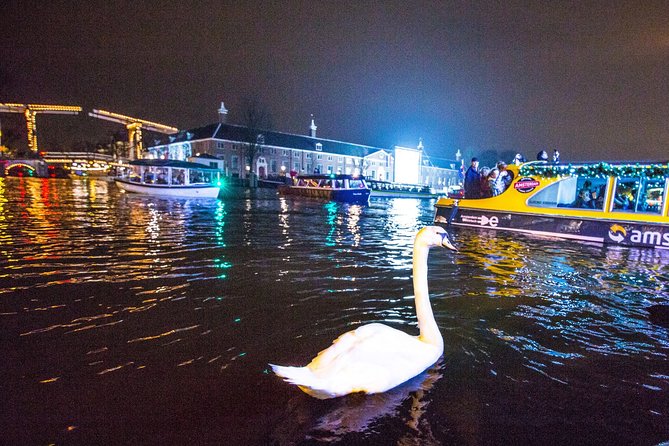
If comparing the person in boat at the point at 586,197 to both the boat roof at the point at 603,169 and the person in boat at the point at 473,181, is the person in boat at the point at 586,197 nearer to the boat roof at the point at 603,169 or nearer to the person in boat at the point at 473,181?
the boat roof at the point at 603,169

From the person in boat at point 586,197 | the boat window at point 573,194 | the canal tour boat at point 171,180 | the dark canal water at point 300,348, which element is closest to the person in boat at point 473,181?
the boat window at point 573,194

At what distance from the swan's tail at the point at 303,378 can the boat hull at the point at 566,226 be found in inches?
498

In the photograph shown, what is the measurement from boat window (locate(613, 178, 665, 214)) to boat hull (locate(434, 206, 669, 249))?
0.74m

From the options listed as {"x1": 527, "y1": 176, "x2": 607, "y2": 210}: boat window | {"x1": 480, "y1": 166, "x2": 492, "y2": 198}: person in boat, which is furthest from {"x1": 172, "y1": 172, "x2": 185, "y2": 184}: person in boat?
{"x1": 527, "y1": 176, "x2": 607, "y2": 210}: boat window

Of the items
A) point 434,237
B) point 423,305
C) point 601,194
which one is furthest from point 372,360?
point 601,194

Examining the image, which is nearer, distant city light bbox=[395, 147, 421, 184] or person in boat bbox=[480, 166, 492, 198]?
person in boat bbox=[480, 166, 492, 198]

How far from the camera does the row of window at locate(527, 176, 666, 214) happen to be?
39.3ft

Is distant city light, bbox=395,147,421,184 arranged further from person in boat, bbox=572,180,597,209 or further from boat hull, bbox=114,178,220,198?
person in boat, bbox=572,180,597,209

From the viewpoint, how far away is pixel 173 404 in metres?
3.06

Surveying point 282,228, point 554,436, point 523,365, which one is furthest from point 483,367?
point 282,228

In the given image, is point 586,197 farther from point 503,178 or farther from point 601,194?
point 503,178

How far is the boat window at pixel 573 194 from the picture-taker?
42.2 feet

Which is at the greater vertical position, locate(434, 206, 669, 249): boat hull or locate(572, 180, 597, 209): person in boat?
locate(572, 180, 597, 209): person in boat

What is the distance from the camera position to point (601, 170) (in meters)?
12.0
